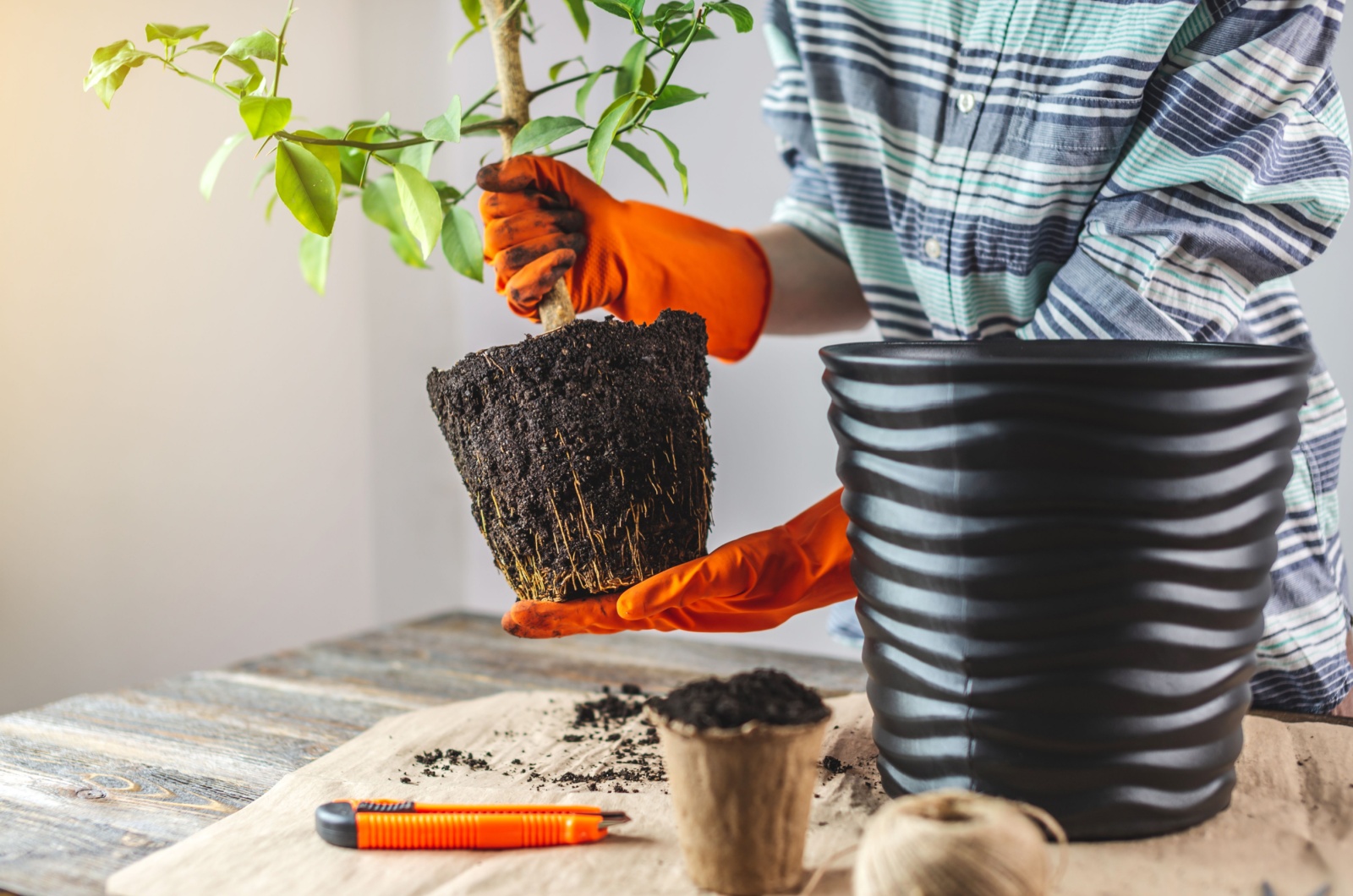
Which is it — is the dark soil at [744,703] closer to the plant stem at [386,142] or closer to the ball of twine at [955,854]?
the ball of twine at [955,854]

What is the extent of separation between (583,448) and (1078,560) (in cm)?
38

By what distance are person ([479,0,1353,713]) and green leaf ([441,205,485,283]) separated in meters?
0.02

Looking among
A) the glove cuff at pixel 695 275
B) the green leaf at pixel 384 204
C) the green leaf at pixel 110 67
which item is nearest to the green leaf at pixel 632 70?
the glove cuff at pixel 695 275

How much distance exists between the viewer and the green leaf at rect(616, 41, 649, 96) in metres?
0.84

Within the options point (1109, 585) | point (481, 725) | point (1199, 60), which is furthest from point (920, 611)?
point (1199, 60)

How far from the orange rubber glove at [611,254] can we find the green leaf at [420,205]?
0.10 m

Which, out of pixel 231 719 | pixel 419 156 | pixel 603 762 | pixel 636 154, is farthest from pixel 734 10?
pixel 231 719

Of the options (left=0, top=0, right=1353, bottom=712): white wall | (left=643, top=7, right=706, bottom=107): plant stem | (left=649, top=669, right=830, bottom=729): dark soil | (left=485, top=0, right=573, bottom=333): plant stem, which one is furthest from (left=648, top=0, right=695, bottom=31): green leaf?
(left=0, top=0, right=1353, bottom=712): white wall

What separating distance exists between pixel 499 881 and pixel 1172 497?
0.44 m

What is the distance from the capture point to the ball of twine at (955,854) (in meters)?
0.47

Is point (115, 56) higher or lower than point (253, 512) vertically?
higher

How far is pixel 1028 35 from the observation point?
36.2 inches

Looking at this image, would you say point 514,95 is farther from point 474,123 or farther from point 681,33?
point 681,33

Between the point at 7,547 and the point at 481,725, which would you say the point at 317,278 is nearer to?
the point at 481,725
